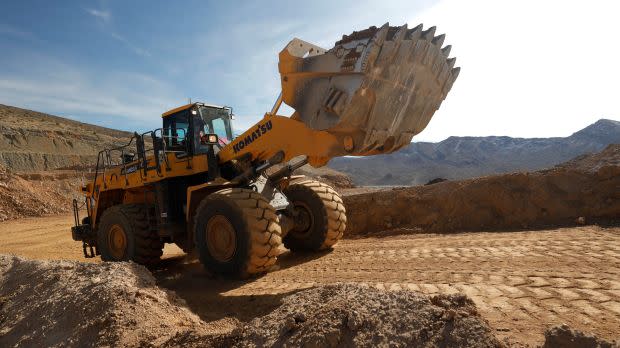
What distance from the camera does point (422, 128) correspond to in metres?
5.93

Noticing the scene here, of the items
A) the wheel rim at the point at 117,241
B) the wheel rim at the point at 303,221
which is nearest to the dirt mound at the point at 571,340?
the wheel rim at the point at 303,221

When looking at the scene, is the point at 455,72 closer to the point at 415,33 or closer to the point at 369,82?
the point at 415,33

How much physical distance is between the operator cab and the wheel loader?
2 centimetres

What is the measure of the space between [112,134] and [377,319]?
53798mm

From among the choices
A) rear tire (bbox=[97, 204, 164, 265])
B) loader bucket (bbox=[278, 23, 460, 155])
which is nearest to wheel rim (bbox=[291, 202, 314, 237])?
loader bucket (bbox=[278, 23, 460, 155])

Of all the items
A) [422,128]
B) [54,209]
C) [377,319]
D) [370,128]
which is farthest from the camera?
[54,209]

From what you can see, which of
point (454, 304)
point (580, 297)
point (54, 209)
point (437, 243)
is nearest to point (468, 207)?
point (437, 243)

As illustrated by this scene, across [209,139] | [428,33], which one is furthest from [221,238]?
[428,33]

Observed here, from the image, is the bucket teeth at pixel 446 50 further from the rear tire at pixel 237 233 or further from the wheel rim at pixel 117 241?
the wheel rim at pixel 117 241

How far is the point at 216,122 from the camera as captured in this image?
7.29m

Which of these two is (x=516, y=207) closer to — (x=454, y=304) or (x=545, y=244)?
(x=545, y=244)

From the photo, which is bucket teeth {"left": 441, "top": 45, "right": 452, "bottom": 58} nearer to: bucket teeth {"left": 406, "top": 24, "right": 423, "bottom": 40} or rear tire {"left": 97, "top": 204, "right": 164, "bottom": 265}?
bucket teeth {"left": 406, "top": 24, "right": 423, "bottom": 40}

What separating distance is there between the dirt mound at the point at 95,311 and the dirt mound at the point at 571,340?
7.43 feet

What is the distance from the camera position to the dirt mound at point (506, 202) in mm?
8273
